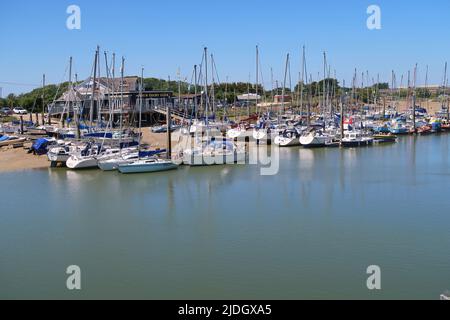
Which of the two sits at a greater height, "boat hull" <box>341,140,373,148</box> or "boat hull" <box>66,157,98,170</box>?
"boat hull" <box>341,140,373,148</box>

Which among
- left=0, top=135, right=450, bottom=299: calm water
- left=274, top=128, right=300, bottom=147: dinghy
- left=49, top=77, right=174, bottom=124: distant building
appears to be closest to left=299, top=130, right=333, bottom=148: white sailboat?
left=274, top=128, right=300, bottom=147: dinghy

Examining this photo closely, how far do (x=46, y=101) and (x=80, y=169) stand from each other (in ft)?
153

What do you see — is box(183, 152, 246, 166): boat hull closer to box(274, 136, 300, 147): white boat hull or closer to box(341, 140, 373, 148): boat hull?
box(274, 136, 300, 147): white boat hull

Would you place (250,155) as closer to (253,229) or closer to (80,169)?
(80,169)

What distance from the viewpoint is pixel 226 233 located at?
891 inches

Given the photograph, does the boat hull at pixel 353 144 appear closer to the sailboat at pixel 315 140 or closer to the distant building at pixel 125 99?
the sailboat at pixel 315 140

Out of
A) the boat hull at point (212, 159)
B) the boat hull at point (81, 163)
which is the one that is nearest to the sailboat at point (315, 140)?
the boat hull at point (212, 159)

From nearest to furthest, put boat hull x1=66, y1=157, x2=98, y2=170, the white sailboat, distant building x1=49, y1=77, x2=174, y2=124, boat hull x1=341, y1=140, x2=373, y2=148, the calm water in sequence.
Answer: the calm water < boat hull x1=66, y1=157, x2=98, y2=170 < the white sailboat < boat hull x1=341, y1=140, x2=373, y2=148 < distant building x1=49, y1=77, x2=174, y2=124

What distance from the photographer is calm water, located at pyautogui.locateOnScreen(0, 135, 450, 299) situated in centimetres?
1697

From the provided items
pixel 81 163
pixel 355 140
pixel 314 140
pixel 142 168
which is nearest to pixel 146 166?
pixel 142 168

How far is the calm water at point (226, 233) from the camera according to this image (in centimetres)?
1697
